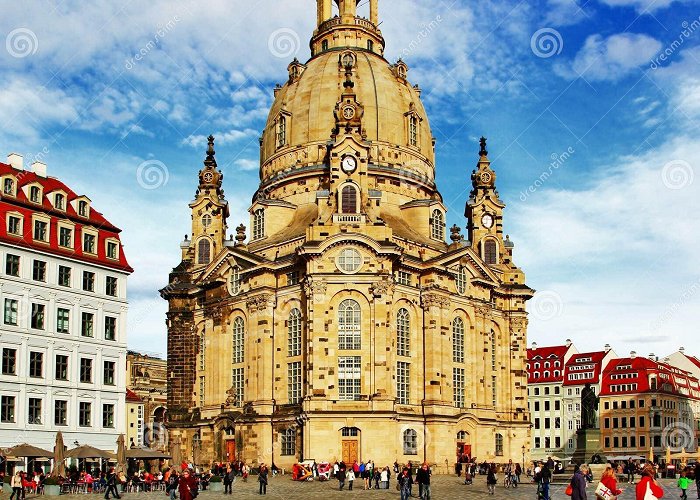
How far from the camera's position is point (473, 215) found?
100 meters

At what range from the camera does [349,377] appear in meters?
76.1

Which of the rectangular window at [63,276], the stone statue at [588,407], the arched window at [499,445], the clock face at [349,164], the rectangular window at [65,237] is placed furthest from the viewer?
the arched window at [499,445]

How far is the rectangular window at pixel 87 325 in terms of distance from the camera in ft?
215

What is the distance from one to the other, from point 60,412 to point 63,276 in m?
9.70

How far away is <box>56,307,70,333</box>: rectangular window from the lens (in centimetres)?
6369

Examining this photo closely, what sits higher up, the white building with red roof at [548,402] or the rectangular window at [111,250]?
the rectangular window at [111,250]

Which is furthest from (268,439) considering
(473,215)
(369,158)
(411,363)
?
(473,215)

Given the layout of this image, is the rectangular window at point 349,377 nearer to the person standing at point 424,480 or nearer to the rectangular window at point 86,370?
the rectangular window at point 86,370

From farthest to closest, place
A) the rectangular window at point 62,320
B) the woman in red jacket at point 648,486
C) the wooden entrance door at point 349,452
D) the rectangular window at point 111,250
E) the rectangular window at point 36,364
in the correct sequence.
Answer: the wooden entrance door at point 349,452, the rectangular window at point 111,250, the rectangular window at point 62,320, the rectangular window at point 36,364, the woman in red jacket at point 648,486

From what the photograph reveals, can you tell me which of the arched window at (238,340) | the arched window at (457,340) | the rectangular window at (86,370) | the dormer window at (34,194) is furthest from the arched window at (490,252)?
the dormer window at (34,194)

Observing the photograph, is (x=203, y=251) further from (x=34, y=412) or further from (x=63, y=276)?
(x=34, y=412)

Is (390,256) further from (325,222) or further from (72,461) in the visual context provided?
(72,461)

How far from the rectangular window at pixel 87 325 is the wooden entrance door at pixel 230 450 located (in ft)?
71.9

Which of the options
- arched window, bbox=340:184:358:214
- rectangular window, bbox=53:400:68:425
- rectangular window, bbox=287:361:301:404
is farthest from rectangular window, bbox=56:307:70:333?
arched window, bbox=340:184:358:214
